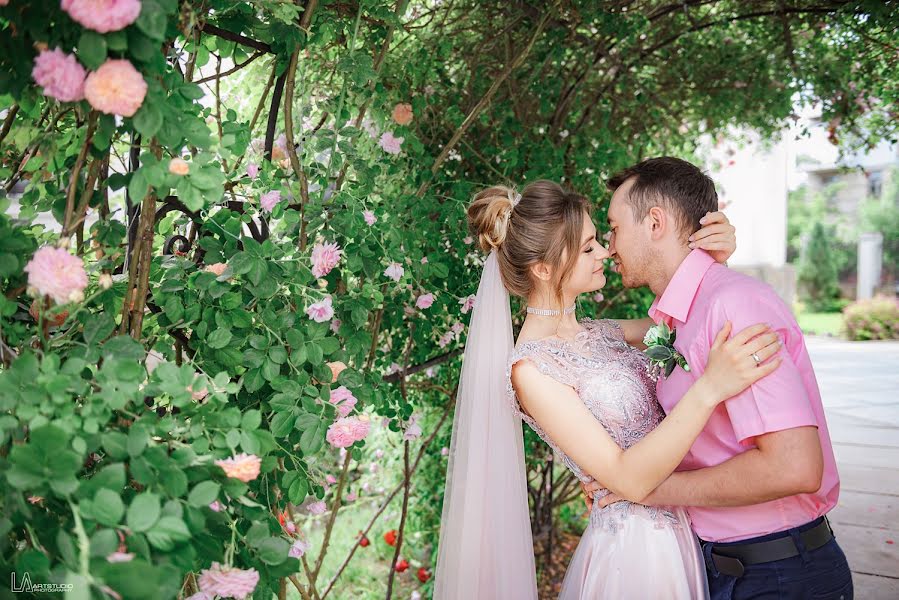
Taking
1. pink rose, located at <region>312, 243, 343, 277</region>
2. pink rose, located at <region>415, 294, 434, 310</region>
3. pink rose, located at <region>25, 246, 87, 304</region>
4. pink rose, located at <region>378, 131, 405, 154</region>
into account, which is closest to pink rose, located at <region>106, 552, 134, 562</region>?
pink rose, located at <region>25, 246, 87, 304</region>

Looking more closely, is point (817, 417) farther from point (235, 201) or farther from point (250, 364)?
point (235, 201)

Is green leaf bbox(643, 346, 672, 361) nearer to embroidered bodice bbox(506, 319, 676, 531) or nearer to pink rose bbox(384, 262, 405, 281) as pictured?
embroidered bodice bbox(506, 319, 676, 531)

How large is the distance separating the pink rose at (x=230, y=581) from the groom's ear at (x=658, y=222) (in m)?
1.39

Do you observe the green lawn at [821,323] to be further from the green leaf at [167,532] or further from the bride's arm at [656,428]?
the green leaf at [167,532]

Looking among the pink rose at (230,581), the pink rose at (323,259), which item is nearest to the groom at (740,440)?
the pink rose at (323,259)

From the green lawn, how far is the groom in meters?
Result: 13.8

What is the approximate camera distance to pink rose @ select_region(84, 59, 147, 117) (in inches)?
39.8

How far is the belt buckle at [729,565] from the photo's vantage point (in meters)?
1.68

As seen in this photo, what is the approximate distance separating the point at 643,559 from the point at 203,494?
1.27 metres

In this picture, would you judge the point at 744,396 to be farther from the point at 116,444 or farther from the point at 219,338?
the point at 116,444

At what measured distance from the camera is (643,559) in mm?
1843

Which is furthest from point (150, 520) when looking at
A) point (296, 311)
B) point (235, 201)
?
point (235, 201)

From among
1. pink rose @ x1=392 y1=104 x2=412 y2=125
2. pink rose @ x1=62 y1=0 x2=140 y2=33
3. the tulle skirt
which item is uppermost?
pink rose @ x1=392 y1=104 x2=412 y2=125

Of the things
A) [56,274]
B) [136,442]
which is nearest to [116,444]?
[136,442]
